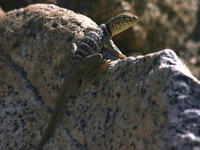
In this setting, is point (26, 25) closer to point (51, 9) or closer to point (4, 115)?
point (51, 9)

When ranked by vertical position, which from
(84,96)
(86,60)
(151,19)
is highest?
(86,60)

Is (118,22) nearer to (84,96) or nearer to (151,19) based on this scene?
(84,96)

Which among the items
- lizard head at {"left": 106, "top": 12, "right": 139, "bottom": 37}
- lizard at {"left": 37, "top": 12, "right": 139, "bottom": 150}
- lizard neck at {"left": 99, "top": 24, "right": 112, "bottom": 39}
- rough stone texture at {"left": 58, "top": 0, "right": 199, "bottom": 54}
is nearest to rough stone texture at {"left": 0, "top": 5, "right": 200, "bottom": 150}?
lizard at {"left": 37, "top": 12, "right": 139, "bottom": 150}

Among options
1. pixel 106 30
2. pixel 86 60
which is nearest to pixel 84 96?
pixel 86 60

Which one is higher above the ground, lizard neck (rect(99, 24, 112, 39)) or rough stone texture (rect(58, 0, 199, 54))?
lizard neck (rect(99, 24, 112, 39))

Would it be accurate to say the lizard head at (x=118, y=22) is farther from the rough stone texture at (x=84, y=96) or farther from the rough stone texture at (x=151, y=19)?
the rough stone texture at (x=151, y=19)

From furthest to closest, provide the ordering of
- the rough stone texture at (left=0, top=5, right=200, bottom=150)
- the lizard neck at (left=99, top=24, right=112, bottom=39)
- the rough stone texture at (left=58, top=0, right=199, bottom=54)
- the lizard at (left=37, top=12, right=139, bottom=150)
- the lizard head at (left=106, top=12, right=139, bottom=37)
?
the rough stone texture at (left=58, top=0, right=199, bottom=54) < the lizard head at (left=106, top=12, right=139, bottom=37) < the lizard neck at (left=99, top=24, right=112, bottom=39) < the lizard at (left=37, top=12, right=139, bottom=150) < the rough stone texture at (left=0, top=5, right=200, bottom=150)

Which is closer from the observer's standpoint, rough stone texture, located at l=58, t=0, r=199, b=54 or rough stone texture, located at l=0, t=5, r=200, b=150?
rough stone texture, located at l=0, t=5, r=200, b=150

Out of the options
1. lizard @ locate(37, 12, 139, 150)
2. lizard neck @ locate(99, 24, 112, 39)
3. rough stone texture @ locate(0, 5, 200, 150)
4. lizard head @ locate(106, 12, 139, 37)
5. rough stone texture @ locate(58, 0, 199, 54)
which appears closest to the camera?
rough stone texture @ locate(0, 5, 200, 150)

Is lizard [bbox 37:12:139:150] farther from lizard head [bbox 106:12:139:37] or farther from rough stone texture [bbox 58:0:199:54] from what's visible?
rough stone texture [bbox 58:0:199:54]
